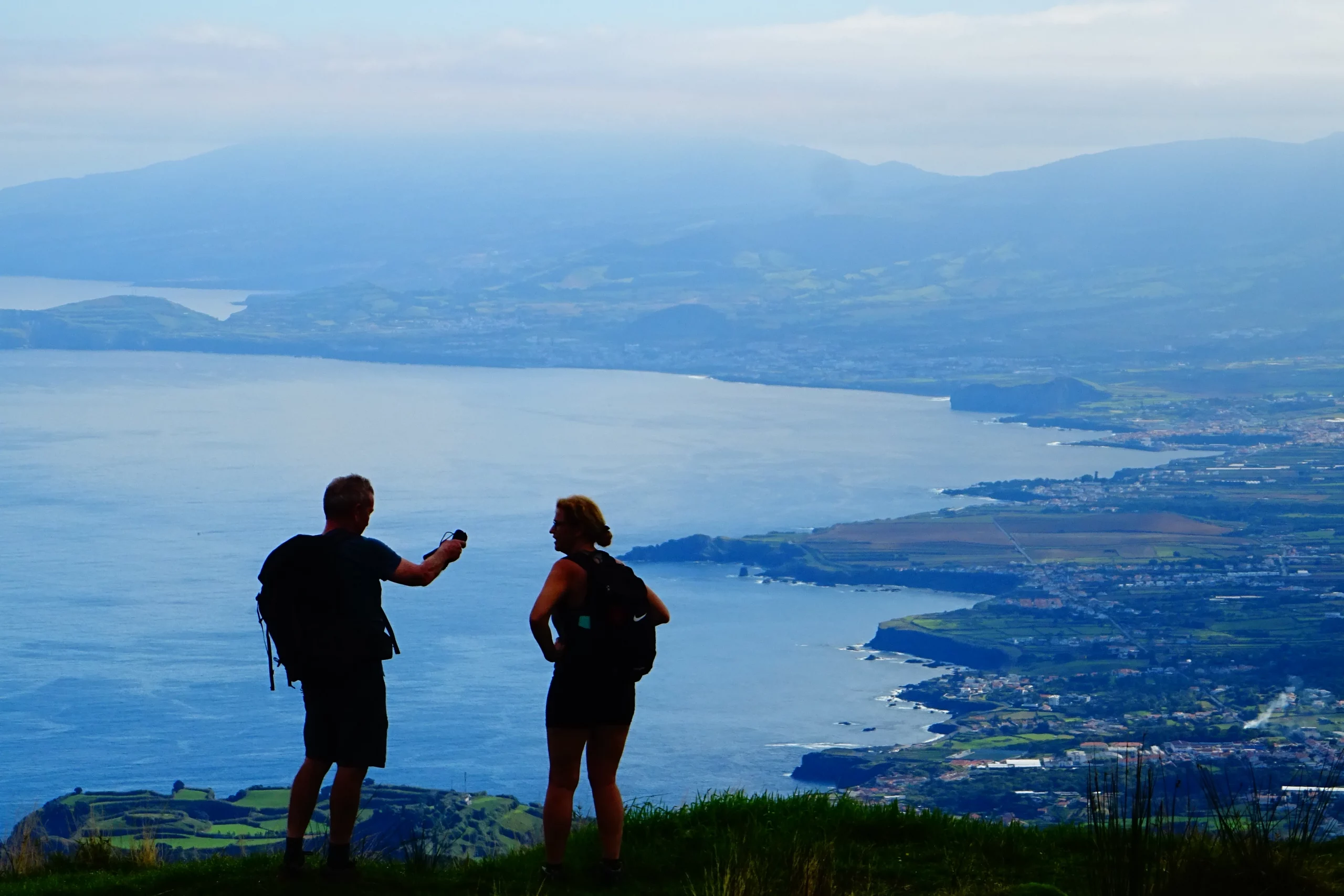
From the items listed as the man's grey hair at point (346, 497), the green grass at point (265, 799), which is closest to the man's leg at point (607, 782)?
the man's grey hair at point (346, 497)

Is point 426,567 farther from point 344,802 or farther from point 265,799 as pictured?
point 265,799

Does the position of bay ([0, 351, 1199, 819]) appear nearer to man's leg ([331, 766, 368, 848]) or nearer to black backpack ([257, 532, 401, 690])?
man's leg ([331, 766, 368, 848])

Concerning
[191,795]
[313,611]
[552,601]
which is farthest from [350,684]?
→ [191,795]

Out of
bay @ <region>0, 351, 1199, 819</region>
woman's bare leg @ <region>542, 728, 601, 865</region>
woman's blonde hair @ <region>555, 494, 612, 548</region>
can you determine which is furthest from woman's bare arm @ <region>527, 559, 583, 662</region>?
bay @ <region>0, 351, 1199, 819</region>

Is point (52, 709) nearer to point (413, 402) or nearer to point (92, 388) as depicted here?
point (413, 402)

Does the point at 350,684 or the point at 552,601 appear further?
the point at 350,684

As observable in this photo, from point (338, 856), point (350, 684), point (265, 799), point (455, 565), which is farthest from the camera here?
point (455, 565)
